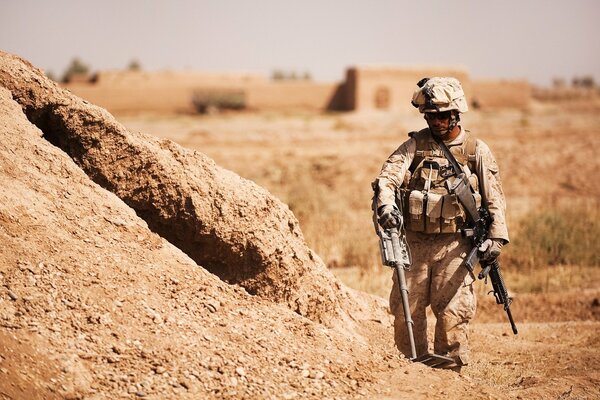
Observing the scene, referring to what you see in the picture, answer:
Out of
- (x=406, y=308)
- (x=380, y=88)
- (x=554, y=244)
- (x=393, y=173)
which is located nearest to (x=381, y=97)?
(x=380, y=88)

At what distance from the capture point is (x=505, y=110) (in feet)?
116

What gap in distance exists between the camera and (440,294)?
5.21 m

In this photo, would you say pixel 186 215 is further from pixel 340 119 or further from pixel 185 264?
pixel 340 119

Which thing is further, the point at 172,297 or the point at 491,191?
the point at 491,191

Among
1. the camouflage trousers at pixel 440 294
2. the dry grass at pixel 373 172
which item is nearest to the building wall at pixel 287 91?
the dry grass at pixel 373 172

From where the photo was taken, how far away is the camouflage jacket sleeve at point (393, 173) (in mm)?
5047

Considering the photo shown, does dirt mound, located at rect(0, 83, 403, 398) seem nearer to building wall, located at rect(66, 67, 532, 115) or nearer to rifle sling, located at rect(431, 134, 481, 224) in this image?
rifle sling, located at rect(431, 134, 481, 224)

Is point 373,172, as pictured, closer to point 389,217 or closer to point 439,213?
point 439,213

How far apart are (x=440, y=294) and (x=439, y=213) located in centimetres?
52

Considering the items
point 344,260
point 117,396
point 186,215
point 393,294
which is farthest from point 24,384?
point 344,260

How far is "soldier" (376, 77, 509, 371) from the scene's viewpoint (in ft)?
16.8

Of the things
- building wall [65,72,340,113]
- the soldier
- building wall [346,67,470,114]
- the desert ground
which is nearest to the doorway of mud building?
building wall [346,67,470,114]

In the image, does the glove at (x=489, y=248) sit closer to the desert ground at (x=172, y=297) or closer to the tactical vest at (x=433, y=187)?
the tactical vest at (x=433, y=187)

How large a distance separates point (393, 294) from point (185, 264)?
1.34 meters
